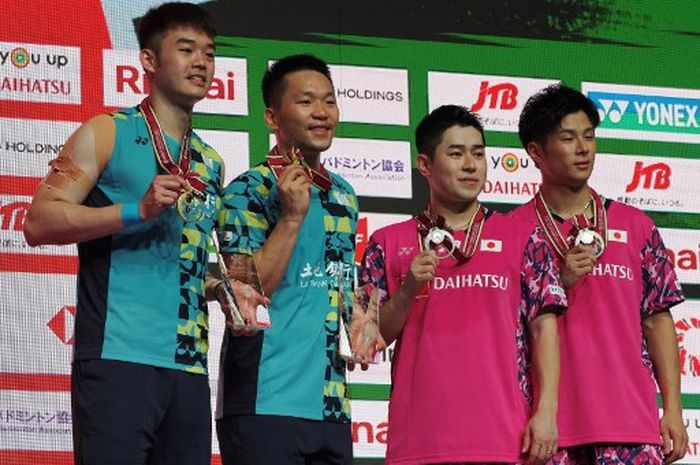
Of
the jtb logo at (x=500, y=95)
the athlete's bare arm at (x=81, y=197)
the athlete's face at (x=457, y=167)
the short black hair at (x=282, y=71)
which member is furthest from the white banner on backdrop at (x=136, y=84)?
the athlete's bare arm at (x=81, y=197)

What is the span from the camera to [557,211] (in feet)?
11.8

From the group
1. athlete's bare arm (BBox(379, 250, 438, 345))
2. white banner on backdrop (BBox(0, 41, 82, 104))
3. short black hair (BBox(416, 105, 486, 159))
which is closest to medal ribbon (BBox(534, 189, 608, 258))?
short black hair (BBox(416, 105, 486, 159))

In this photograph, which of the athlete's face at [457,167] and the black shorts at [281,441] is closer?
the black shorts at [281,441]

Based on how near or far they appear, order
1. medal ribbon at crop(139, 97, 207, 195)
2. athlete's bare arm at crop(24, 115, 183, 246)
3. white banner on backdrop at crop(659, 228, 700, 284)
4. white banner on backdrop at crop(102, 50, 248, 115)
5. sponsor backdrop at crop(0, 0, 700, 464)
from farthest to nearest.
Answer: white banner on backdrop at crop(659, 228, 700, 284)
white banner on backdrop at crop(102, 50, 248, 115)
sponsor backdrop at crop(0, 0, 700, 464)
medal ribbon at crop(139, 97, 207, 195)
athlete's bare arm at crop(24, 115, 183, 246)

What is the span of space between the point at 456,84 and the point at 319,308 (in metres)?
2.32

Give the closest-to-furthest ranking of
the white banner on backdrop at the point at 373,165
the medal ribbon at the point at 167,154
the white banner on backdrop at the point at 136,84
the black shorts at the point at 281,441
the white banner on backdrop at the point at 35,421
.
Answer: the medal ribbon at the point at 167,154, the black shorts at the point at 281,441, the white banner on backdrop at the point at 35,421, the white banner on backdrop at the point at 136,84, the white banner on backdrop at the point at 373,165

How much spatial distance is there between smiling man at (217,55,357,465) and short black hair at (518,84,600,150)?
0.76 metres

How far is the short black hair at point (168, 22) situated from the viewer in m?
3.04

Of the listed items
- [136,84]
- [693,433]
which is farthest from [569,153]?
[693,433]

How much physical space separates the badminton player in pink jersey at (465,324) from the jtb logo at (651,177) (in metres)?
2.03

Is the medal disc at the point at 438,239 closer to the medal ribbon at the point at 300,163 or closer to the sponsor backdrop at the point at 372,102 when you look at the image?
the medal ribbon at the point at 300,163

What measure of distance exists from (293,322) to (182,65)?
0.64 meters

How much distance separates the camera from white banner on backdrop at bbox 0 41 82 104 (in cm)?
461

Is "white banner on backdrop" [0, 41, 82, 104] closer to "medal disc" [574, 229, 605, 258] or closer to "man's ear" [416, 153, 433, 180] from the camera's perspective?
"man's ear" [416, 153, 433, 180]
